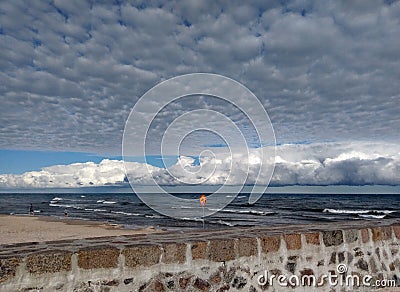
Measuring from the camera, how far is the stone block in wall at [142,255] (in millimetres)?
3164

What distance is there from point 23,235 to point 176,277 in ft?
62.7

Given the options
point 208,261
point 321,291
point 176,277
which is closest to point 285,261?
point 321,291

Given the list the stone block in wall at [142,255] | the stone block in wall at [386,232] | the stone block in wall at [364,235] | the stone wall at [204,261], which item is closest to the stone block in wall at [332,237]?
the stone wall at [204,261]

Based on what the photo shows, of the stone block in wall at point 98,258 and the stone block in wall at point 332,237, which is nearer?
the stone block in wall at point 98,258

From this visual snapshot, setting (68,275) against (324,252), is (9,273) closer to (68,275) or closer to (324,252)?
(68,275)

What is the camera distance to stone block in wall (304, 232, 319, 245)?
4156 millimetres

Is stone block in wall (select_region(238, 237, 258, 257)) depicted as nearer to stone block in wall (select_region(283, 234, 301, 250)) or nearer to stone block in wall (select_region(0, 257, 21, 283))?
stone block in wall (select_region(283, 234, 301, 250))

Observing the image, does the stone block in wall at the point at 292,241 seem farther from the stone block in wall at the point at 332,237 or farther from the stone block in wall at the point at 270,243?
the stone block in wall at the point at 332,237

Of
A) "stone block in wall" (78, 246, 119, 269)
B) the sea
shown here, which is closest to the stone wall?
"stone block in wall" (78, 246, 119, 269)

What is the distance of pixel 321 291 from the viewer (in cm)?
418

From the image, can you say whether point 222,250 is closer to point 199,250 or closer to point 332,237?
point 199,250

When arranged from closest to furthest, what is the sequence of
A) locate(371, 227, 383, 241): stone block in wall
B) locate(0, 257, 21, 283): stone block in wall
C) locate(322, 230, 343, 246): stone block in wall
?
locate(0, 257, 21, 283): stone block in wall, locate(322, 230, 343, 246): stone block in wall, locate(371, 227, 383, 241): stone block in wall

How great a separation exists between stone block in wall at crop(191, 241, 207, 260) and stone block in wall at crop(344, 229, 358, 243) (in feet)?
6.11

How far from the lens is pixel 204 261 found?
3.53 meters
